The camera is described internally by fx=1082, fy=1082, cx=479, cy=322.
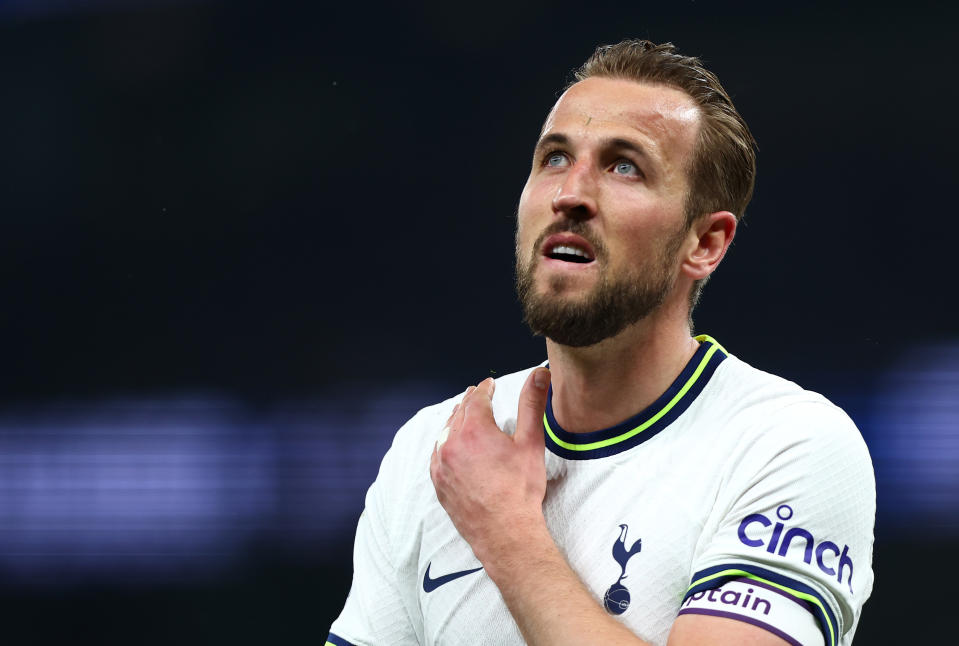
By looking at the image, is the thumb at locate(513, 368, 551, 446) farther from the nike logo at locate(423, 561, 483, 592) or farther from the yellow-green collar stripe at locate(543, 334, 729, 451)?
the nike logo at locate(423, 561, 483, 592)

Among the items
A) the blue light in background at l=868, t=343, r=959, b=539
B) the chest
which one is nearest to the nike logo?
the chest

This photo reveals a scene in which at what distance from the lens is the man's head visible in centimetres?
193

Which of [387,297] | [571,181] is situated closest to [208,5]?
[387,297]

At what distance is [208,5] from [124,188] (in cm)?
65

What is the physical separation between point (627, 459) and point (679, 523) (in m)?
0.18

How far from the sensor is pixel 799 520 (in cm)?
167

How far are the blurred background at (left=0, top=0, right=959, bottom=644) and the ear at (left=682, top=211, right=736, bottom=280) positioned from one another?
1018 millimetres

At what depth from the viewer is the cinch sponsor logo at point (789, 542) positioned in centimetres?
165

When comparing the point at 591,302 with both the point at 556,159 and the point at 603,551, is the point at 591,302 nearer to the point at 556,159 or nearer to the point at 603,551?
the point at 556,159

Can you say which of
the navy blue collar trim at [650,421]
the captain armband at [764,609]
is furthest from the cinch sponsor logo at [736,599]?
the navy blue collar trim at [650,421]

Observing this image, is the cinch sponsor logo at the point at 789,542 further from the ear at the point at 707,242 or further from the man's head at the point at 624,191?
the ear at the point at 707,242

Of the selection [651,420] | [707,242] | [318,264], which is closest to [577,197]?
[707,242]

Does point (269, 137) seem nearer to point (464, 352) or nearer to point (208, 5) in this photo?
point (208, 5)

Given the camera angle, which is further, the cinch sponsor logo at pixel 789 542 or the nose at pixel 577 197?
the nose at pixel 577 197
